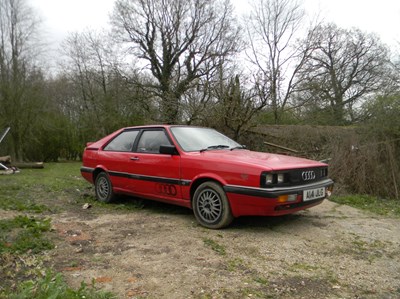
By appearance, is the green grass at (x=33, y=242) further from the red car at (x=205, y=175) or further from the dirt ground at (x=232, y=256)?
the red car at (x=205, y=175)

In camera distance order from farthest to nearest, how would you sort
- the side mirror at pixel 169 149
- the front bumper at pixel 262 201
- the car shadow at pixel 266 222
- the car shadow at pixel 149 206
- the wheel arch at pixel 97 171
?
1. the wheel arch at pixel 97 171
2. the car shadow at pixel 149 206
3. the side mirror at pixel 169 149
4. the car shadow at pixel 266 222
5. the front bumper at pixel 262 201

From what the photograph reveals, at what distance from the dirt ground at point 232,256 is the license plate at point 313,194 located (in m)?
0.46

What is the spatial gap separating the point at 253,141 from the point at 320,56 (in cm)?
1679

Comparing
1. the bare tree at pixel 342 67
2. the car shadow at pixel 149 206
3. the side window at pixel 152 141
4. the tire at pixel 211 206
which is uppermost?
the bare tree at pixel 342 67

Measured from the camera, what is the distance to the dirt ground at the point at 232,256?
8.98 ft

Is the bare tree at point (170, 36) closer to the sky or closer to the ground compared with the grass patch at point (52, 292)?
closer to the sky

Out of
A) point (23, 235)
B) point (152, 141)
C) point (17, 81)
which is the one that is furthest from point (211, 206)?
point (17, 81)

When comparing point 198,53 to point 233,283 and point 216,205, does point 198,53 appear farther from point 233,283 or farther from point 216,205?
point 233,283

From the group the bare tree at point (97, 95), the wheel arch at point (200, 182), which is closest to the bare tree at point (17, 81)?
the bare tree at point (97, 95)

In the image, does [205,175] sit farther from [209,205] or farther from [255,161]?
[255,161]

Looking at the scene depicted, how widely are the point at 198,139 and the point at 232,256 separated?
2.24m

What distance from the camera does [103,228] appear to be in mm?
4461

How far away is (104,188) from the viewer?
6113mm

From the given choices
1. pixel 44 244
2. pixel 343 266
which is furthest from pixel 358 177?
pixel 44 244
